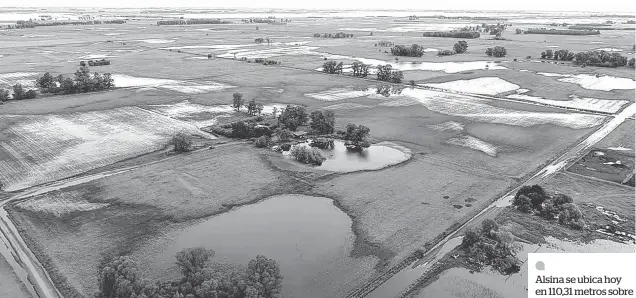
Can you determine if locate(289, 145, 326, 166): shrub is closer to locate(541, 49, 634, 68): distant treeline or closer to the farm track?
the farm track

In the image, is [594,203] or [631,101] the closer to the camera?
[594,203]

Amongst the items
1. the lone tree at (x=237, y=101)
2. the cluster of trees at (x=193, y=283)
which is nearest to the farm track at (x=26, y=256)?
the cluster of trees at (x=193, y=283)

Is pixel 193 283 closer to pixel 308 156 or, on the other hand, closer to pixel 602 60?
pixel 308 156

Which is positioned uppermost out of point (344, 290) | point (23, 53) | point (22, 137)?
point (23, 53)

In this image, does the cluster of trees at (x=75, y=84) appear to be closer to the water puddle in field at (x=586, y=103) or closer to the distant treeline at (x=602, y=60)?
the water puddle in field at (x=586, y=103)

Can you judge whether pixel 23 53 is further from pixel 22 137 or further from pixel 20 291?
pixel 20 291

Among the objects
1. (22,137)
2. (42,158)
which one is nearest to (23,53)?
(22,137)

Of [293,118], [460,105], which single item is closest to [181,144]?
[293,118]
